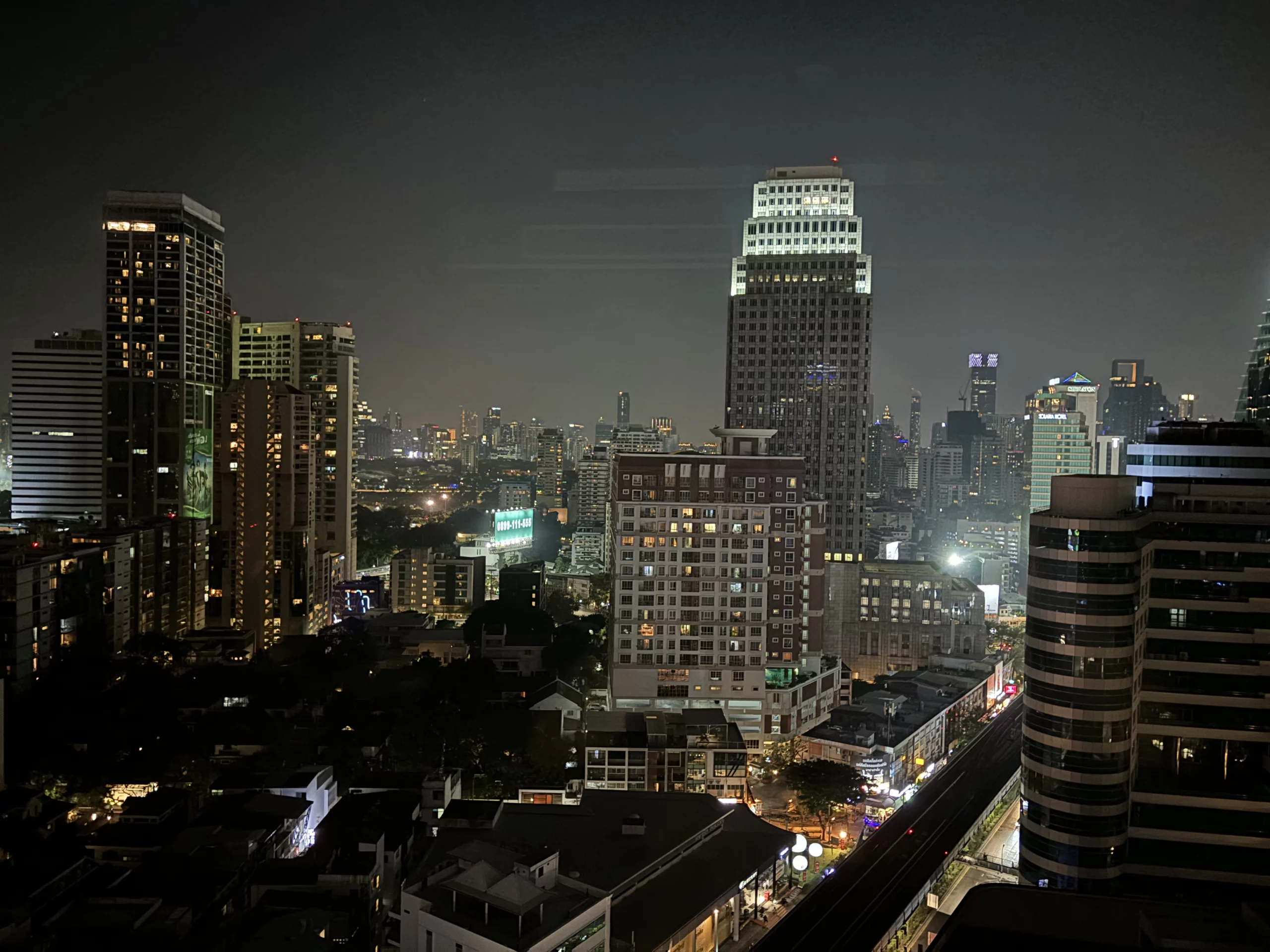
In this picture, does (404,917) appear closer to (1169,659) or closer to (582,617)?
(1169,659)

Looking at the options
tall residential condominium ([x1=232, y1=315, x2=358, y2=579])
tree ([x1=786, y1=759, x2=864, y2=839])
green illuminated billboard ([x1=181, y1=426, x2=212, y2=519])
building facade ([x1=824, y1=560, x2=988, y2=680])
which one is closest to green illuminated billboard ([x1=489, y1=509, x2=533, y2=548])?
tall residential condominium ([x1=232, y1=315, x2=358, y2=579])

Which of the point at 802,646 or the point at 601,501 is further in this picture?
the point at 601,501

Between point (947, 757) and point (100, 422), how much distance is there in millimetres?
18145

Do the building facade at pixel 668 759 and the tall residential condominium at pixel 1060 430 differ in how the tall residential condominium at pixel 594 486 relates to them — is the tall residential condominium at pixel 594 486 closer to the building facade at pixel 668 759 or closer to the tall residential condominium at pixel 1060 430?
the tall residential condominium at pixel 1060 430

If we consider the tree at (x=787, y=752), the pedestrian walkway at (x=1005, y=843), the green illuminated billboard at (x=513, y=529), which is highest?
the green illuminated billboard at (x=513, y=529)

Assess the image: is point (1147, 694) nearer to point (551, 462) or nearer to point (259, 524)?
point (259, 524)

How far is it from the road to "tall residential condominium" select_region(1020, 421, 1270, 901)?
1326mm

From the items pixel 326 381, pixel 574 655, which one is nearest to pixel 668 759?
pixel 574 655

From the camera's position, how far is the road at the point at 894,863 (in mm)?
7312

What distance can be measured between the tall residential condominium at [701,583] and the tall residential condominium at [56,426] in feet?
46.0

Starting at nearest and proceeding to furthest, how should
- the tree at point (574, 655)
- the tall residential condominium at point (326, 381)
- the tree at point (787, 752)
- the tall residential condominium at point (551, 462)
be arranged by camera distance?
the tree at point (787, 752) < the tree at point (574, 655) < the tall residential condominium at point (326, 381) < the tall residential condominium at point (551, 462)


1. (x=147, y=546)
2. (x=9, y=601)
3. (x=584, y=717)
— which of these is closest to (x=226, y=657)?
(x=147, y=546)

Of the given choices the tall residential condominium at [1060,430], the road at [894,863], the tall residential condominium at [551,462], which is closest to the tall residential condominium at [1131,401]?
the tall residential condominium at [1060,430]

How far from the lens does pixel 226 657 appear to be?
47.0 ft
